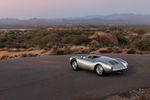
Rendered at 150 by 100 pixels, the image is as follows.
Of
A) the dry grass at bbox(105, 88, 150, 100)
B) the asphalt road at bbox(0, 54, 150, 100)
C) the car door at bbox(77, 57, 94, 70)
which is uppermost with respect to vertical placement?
the car door at bbox(77, 57, 94, 70)

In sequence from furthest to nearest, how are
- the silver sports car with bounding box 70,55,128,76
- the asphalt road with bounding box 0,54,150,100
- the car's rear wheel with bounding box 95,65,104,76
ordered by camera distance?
1. the car's rear wheel with bounding box 95,65,104,76
2. the silver sports car with bounding box 70,55,128,76
3. the asphalt road with bounding box 0,54,150,100

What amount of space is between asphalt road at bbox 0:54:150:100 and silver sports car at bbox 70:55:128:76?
0.34m

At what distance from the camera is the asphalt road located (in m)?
7.67

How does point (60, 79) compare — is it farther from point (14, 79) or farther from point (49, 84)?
→ point (14, 79)

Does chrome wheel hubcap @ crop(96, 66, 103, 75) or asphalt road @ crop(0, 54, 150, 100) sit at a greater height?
chrome wheel hubcap @ crop(96, 66, 103, 75)

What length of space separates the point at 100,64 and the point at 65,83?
221 centimetres

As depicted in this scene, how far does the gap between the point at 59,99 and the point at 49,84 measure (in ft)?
6.75

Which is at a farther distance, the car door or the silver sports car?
the car door

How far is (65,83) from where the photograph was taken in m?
9.18

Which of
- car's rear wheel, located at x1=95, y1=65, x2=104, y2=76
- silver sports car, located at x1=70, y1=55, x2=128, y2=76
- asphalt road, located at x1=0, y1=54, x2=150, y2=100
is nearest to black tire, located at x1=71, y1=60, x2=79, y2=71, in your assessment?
silver sports car, located at x1=70, y1=55, x2=128, y2=76

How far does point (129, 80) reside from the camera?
30.9 ft

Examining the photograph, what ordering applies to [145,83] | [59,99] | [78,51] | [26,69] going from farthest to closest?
1. [78,51]
2. [26,69]
3. [145,83]
4. [59,99]

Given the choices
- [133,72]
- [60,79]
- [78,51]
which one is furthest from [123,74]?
[78,51]

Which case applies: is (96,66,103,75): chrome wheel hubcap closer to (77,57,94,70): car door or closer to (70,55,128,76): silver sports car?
(70,55,128,76): silver sports car
